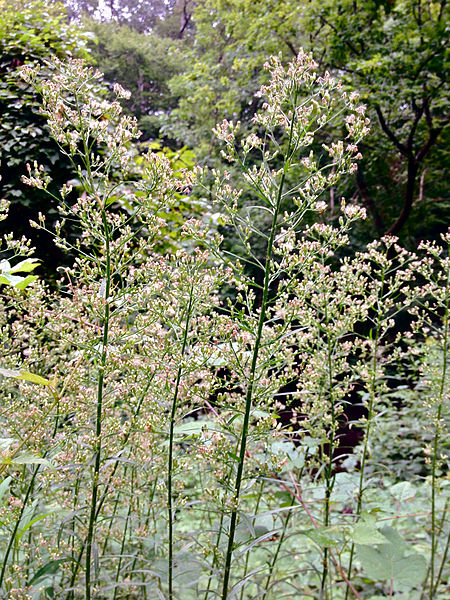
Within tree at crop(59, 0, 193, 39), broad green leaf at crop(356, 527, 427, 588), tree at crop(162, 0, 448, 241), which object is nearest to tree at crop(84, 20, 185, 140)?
tree at crop(59, 0, 193, 39)

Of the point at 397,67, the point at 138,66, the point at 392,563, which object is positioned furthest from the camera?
the point at 138,66

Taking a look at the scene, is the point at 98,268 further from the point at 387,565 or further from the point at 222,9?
the point at 222,9

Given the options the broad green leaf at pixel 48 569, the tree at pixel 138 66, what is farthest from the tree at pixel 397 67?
the tree at pixel 138 66

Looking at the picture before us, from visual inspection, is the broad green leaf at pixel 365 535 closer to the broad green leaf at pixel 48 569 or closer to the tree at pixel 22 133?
the broad green leaf at pixel 48 569

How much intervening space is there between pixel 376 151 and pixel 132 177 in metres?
7.04

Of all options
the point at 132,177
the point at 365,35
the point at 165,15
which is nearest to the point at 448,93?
the point at 365,35

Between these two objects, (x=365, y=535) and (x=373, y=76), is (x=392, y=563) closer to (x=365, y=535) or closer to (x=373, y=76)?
(x=365, y=535)

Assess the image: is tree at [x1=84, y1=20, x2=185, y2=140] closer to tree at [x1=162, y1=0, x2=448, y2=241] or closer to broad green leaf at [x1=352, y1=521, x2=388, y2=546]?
tree at [x1=162, y1=0, x2=448, y2=241]

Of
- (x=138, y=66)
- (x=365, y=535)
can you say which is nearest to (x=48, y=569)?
(x=365, y=535)

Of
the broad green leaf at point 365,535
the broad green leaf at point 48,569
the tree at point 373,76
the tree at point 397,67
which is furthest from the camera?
the tree at point 373,76

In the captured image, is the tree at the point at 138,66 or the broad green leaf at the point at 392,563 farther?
the tree at the point at 138,66

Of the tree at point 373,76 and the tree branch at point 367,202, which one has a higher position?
the tree at point 373,76

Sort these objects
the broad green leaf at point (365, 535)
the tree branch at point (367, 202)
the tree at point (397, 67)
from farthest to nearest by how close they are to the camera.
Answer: the tree branch at point (367, 202)
the tree at point (397, 67)
the broad green leaf at point (365, 535)

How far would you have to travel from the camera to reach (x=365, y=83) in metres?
7.76
